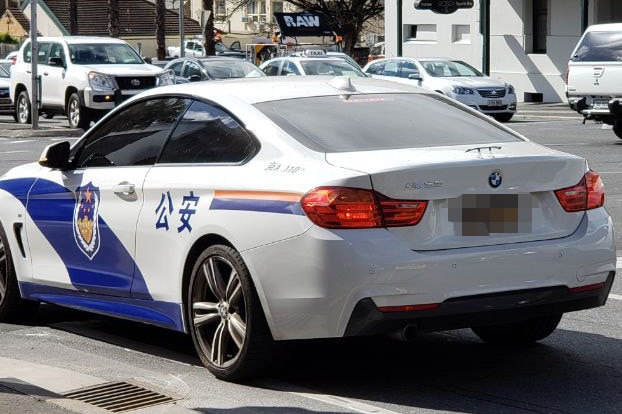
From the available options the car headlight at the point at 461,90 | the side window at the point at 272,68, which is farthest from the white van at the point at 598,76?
the side window at the point at 272,68

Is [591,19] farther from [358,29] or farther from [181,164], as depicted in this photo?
[181,164]

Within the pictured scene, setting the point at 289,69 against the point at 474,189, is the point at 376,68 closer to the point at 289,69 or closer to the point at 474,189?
the point at 289,69

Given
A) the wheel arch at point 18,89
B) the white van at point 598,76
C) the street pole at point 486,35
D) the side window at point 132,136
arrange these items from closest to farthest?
the side window at point 132,136 < the white van at point 598,76 < the wheel arch at point 18,89 < the street pole at point 486,35

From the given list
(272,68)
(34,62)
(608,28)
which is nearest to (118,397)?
(608,28)

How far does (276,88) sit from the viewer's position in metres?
7.19

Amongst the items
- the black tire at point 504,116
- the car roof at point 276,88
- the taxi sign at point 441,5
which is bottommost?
the black tire at point 504,116

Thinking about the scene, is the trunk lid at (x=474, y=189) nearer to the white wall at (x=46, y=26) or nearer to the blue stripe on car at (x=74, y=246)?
the blue stripe on car at (x=74, y=246)

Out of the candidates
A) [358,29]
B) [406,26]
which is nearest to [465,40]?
[406,26]

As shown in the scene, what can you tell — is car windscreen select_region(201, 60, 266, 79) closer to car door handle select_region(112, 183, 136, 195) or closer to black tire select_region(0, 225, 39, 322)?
black tire select_region(0, 225, 39, 322)

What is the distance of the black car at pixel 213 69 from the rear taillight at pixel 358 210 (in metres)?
24.9

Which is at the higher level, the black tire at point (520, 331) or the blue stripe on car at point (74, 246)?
the blue stripe on car at point (74, 246)

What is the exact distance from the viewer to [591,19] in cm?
4050

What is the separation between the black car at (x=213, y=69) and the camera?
3131 centimetres

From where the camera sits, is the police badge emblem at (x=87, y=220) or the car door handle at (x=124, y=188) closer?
the car door handle at (x=124, y=188)
